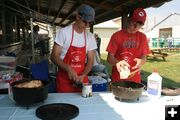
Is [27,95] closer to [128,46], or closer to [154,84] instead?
[154,84]

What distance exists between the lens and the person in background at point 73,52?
8.83 feet

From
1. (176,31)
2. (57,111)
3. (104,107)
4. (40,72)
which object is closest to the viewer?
(57,111)

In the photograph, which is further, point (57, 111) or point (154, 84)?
point (154, 84)

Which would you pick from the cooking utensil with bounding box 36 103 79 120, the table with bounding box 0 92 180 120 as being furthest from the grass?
the cooking utensil with bounding box 36 103 79 120

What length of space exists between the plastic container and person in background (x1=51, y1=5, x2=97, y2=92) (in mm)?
686

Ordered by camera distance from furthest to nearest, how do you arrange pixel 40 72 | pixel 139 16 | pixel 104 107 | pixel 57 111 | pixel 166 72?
pixel 166 72 → pixel 40 72 → pixel 139 16 → pixel 104 107 → pixel 57 111

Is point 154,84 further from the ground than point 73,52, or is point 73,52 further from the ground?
point 73,52

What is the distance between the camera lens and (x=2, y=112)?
1.97m

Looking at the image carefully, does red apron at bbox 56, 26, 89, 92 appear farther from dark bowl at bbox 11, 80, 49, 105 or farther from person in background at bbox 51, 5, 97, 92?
dark bowl at bbox 11, 80, 49, 105

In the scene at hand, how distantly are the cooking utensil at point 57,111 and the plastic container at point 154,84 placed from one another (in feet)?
2.33

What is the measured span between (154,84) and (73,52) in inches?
36.8

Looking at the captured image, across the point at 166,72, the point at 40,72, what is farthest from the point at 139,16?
the point at 166,72

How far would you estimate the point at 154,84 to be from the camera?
7.50 feet

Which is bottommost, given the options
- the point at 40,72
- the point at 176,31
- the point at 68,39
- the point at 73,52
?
the point at 40,72
